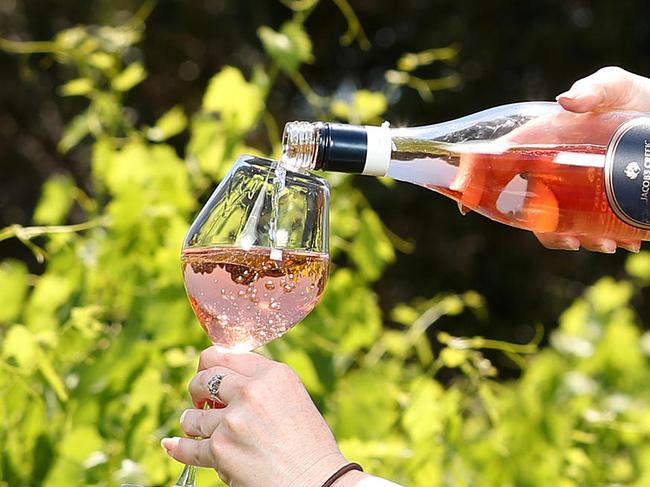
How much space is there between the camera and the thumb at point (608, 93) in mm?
1466

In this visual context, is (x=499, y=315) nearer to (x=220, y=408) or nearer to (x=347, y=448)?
(x=347, y=448)

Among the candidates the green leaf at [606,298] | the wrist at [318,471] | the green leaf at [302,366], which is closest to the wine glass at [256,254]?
the wrist at [318,471]

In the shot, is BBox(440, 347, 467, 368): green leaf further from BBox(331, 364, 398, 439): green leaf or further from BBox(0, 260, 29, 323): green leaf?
BBox(0, 260, 29, 323): green leaf

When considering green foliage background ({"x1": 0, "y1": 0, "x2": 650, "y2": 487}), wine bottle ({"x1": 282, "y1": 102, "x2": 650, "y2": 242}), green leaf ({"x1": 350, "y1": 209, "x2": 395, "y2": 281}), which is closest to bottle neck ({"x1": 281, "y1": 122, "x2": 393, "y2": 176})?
wine bottle ({"x1": 282, "y1": 102, "x2": 650, "y2": 242})

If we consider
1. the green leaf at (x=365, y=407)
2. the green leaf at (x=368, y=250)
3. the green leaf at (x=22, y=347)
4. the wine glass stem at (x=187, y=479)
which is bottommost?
the green leaf at (x=365, y=407)

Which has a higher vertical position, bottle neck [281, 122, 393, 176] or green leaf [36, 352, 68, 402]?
bottle neck [281, 122, 393, 176]

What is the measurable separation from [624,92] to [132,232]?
101cm

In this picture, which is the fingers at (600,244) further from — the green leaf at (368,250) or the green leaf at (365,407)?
the green leaf at (368,250)

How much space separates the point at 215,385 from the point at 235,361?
4 centimetres

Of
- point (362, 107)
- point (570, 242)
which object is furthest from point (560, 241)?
point (362, 107)

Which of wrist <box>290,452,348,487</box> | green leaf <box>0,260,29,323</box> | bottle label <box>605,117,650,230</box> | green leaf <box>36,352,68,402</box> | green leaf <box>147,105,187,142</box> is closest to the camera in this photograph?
wrist <box>290,452,348,487</box>

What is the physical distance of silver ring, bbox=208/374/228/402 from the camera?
48.6 inches

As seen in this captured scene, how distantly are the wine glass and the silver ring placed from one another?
0.08 meters

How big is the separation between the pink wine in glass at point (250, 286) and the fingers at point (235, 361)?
36mm
